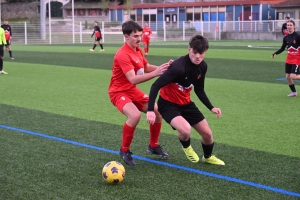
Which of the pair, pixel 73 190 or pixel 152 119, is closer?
pixel 73 190

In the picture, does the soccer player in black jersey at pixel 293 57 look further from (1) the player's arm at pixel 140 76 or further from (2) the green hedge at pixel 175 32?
(2) the green hedge at pixel 175 32

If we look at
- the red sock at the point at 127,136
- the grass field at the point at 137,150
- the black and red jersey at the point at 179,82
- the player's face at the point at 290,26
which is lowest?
the grass field at the point at 137,150

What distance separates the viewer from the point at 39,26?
51.1m

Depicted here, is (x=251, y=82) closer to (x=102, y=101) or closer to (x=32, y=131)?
(x=102, y=101)

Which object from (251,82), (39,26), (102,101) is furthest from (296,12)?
(102,101)

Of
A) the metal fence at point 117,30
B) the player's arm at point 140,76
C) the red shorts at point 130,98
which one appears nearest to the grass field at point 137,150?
the red shorts at point 130,98

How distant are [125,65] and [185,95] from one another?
83 cm

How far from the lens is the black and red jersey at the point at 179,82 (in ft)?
20.4

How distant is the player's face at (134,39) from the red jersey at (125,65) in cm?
6

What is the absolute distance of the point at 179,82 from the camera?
6.43 metres

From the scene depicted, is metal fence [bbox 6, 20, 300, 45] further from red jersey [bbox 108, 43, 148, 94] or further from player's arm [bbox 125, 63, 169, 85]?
player's arm [bbox 125, 63, 169, 85]

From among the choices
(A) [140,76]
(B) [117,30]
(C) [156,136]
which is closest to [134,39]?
(A) [140,76]

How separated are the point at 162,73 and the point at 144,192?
1447 mm

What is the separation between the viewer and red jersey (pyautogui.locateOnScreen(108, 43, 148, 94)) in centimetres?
660
